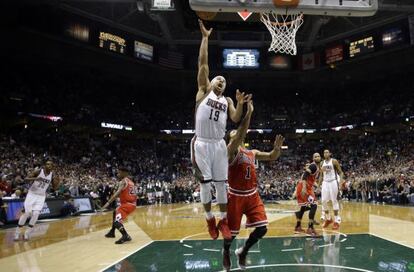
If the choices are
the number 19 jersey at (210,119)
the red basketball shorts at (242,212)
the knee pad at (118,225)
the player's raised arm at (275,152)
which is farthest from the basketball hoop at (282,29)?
the red basketball shorts at (242,212)

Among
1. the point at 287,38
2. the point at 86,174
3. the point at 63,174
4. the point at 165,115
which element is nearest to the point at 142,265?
the point at 287,38

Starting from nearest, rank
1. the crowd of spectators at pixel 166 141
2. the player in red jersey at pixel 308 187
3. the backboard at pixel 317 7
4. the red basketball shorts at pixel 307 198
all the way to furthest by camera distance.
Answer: the backboard at pixel 317 7 < the player in red jersey at pixel 308 187 < the red basketball shorts at pixel 307 198 < the crowd of spectators at pixel 166 141

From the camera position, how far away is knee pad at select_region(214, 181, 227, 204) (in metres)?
5.29

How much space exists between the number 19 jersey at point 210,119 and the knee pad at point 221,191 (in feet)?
1.99

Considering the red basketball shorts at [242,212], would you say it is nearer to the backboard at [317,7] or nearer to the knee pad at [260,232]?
the knee pad at [260,232]

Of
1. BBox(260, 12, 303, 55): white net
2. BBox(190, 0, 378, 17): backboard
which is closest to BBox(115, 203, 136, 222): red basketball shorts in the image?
BBox(190, 0, 378, 17): backboard

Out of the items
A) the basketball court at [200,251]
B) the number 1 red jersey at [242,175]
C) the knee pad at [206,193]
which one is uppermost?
the number 1 red jersey at [242,175]

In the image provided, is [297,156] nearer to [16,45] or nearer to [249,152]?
[16,45]

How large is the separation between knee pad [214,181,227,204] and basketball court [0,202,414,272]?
147 centimetres

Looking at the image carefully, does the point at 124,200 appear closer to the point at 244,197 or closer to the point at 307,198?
the point at 307,198

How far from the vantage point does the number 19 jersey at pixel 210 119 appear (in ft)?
17.1

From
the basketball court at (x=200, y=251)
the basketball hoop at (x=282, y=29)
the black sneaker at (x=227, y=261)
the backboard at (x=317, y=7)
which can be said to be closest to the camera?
the black sneaker at (x=227, y=261)

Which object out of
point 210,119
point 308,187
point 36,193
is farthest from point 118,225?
point 210,119

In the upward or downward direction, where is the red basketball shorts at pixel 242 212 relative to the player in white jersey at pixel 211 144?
downward
